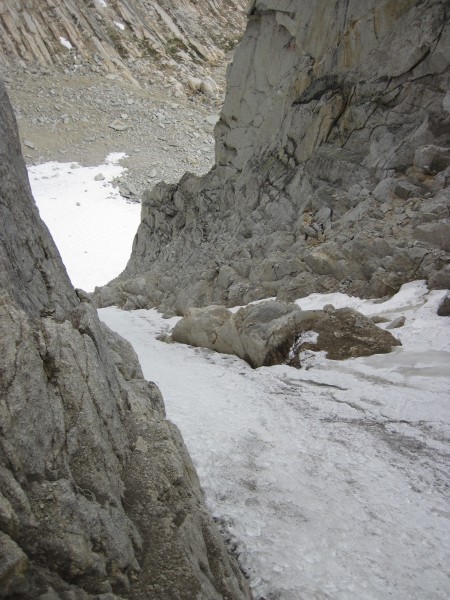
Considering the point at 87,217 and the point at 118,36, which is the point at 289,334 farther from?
the point at 118,36

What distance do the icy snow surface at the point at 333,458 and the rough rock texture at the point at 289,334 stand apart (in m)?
0.41

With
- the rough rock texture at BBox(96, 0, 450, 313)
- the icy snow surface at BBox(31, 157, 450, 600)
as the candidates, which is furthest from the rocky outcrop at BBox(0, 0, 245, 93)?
the icy snow surface at BBox(31, 157, 450, 600)

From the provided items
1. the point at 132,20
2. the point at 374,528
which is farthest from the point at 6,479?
the point at 132,20

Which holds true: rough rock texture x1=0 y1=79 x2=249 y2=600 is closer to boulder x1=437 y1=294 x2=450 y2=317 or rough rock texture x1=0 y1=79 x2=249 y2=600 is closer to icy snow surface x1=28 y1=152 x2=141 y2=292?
boulder x1=437 y1=294 x2=450 y2=317

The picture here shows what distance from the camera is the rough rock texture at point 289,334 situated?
9766 mm

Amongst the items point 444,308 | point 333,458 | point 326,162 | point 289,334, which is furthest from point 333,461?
point 326,162

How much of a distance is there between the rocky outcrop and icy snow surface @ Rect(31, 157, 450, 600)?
55451 millimetres

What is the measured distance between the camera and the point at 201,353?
12.1 metres

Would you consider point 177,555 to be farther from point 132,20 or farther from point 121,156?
point 132,20

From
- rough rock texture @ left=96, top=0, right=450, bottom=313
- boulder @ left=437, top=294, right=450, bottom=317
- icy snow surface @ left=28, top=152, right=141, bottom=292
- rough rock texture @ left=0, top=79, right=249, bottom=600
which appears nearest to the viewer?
rough rock texture @ left=0, top=79, right=249, bottom=600

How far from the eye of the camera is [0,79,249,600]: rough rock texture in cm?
306

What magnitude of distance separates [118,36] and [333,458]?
65.0 meters

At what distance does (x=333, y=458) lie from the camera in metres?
6.43

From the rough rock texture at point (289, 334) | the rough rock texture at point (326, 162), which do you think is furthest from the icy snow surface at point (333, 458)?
the rough rock texture at point (326, 162)
